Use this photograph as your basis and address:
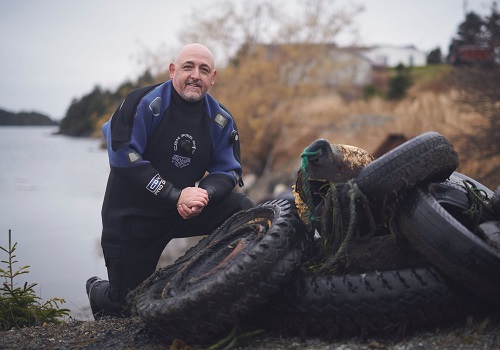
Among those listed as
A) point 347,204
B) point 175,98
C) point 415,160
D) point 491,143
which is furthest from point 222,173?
point 491,143

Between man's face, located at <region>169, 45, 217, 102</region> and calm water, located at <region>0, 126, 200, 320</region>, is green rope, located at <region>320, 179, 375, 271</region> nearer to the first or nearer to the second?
man's face, located at <region>169, 45, 217, 102</region>

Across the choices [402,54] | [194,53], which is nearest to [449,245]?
[194,53]

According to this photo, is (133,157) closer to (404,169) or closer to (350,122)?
(404,169)

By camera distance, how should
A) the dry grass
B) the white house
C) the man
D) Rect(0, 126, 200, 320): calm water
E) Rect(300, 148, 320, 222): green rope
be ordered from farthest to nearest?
1. the white house
2. the dry grass
3. Rect(0, 126, 200, 320): calm water
4. the man
5. Rect(300, 148, 320, 222): green rope

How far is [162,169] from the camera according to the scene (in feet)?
14.8

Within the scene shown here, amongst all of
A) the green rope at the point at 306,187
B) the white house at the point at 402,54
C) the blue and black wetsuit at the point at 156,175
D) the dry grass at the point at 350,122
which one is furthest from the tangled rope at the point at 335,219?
the white house at the point at 402,54

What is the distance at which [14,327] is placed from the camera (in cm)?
438

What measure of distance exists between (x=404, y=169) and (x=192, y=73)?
1.96 meters

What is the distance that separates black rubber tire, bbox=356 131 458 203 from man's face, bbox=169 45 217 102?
1.64m

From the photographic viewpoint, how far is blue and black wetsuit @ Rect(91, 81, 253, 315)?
4.19 m

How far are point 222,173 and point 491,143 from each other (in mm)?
8204

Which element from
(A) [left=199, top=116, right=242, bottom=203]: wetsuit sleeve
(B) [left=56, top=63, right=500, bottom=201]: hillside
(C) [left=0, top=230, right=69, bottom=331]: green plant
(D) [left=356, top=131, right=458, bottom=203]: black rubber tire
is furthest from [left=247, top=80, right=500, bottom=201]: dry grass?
(C) [left=0, top=230, right=69, bottom=331]: green plant

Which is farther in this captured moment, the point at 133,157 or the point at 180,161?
the point at 180,161

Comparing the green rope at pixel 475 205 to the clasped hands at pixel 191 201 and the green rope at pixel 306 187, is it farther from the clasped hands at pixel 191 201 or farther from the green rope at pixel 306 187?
the clasped hands at pixel 191 201
